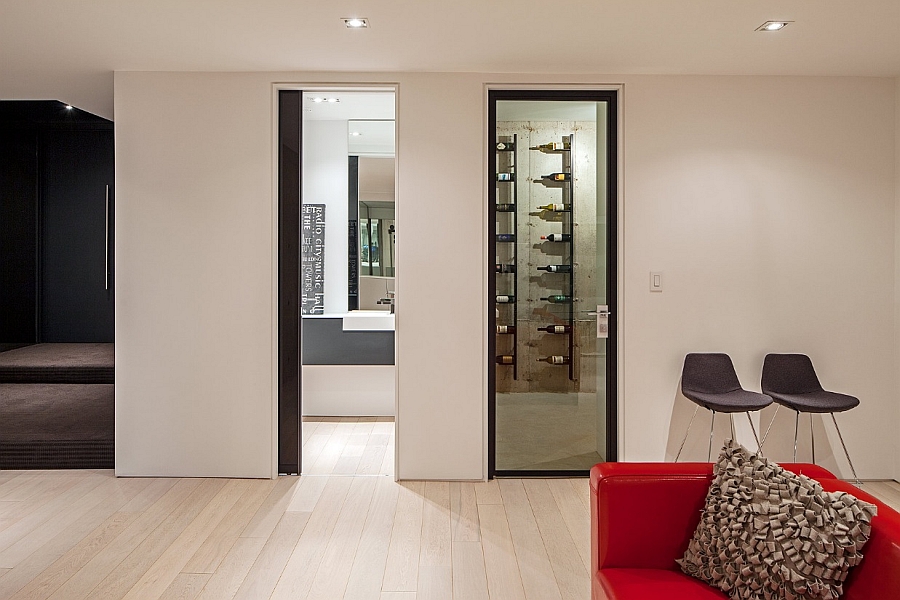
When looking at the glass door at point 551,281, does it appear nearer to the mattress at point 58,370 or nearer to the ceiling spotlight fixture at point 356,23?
the ceiling spotlight fixture at point 356,23

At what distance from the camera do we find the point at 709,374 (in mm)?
3928

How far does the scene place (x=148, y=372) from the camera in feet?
13.2

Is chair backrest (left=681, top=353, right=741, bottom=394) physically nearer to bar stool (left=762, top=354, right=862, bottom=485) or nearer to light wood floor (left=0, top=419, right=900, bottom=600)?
bar stool (left=762, top=354, right=862, bottom=485)

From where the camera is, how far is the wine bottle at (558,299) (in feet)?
13.5

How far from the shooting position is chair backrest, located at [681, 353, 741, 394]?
12.8 feet

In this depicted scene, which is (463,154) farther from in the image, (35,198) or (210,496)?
(35,198)

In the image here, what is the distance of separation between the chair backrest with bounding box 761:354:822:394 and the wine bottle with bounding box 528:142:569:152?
1749 mm

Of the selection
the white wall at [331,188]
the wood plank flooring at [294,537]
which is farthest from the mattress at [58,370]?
the white wall at [331,188]

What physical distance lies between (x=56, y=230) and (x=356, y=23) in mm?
4802

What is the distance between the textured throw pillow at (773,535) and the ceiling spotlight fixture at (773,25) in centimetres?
219

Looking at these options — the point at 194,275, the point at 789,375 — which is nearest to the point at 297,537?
the point at 194,275

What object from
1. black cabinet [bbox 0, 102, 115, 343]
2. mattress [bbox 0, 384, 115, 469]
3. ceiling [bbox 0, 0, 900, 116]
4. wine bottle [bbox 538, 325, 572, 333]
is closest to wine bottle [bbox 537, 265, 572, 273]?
wine bottle [bbox 538, 325, 572, 333]

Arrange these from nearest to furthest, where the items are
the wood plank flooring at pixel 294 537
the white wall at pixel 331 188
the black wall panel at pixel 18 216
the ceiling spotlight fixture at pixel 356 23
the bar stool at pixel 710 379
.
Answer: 1. the wood plank flooring at pixel 294 537
2. the ceiling spotlight fixture at pixel 356 23
3. the bar stool at pixel 710 379
4. the white wall at pixel 331 188
5. the black wall panel at pixel 18 216

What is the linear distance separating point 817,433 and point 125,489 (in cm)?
410
